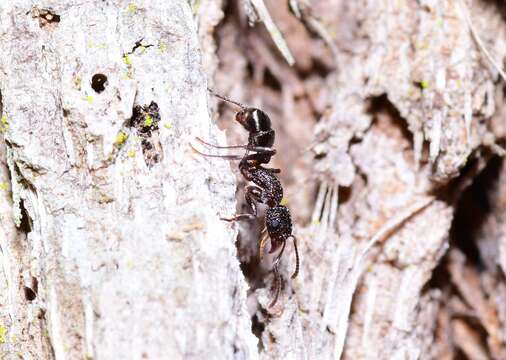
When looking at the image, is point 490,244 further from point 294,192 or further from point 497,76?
point 294,192

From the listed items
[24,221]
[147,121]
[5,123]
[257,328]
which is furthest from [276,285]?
[5,123]

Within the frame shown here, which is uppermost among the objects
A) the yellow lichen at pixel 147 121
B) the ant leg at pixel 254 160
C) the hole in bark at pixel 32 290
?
the ant leg at pixel 254 160

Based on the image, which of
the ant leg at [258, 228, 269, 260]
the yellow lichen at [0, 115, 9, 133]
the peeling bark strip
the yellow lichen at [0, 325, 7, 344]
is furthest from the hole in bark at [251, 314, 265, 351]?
the yellow lichen at [0, 115, 9, 133]

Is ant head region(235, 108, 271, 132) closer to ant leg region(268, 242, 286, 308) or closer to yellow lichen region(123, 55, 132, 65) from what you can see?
ant leg region(268, 242, 286, 308)

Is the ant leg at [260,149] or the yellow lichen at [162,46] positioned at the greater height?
the yellow lichen at [162,46]

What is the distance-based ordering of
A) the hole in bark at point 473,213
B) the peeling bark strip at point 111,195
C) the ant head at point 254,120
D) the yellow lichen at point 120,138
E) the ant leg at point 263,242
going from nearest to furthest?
the peeling bark strip at point 111,195 → the yellow lichen at point 120,138 → the ant leg at point 263,242 → the ant head at point 254,120 → the hole in bark at point 473,213

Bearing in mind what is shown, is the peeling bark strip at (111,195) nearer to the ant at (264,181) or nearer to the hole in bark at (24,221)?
the hole in bark at (24,221)

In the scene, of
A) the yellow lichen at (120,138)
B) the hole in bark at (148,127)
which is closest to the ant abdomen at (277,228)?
the hole in bark at (148,127)

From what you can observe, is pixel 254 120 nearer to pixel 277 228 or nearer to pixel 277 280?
pixel 277 228
